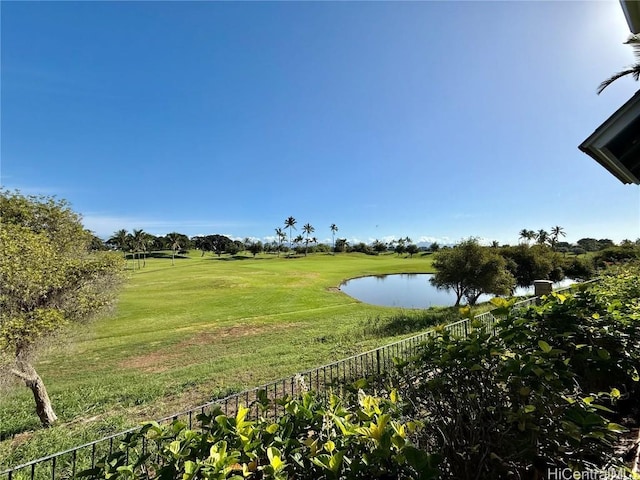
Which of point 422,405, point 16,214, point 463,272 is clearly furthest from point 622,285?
point 463,272

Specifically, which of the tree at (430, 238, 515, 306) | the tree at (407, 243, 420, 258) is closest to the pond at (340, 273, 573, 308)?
the tree at (430, 238, 515, 306)

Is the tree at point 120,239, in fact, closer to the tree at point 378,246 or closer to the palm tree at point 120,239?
the palm tree at point 120,239

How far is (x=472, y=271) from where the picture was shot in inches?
813

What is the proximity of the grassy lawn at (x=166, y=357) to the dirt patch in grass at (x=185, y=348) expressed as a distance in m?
0.05

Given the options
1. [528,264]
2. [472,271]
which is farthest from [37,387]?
[528,264]

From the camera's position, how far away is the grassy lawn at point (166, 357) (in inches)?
302

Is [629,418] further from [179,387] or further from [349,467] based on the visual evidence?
[179,387]

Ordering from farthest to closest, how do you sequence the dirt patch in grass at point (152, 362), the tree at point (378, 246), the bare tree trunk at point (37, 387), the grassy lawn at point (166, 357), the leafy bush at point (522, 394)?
the tree at point (378, 246)
the dirt patch in grass at point (152, 362)
the grassy lawn at point (166, 357)
the bare tree trunk at point (37, 387)
the leafy bush at point (522, 394)

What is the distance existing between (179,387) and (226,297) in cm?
2096

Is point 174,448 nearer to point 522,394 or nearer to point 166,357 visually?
point 522,394

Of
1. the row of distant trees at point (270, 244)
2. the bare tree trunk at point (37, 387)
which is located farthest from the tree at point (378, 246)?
the bare tree trunk at point (37, 387)

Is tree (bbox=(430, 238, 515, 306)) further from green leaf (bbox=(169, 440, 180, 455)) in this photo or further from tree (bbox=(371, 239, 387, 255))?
tree (bbox=(371, 239, 387, 255))

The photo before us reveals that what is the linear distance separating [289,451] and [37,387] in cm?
927

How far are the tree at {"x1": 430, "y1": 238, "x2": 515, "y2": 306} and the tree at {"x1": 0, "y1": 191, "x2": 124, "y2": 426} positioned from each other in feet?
61.0
